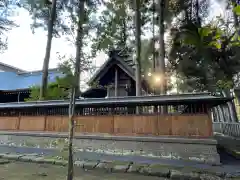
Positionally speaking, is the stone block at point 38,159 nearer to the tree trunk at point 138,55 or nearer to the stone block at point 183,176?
the stone block at point 183,176

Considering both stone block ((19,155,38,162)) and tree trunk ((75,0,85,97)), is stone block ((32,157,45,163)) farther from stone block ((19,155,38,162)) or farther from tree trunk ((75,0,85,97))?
tree trunk ((75,0,85,97))

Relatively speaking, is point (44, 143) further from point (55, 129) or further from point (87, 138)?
point (87, 138)

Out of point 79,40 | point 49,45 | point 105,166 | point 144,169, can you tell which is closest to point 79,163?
point 105,166

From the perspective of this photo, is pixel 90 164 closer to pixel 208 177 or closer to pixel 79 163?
pixel 79 163

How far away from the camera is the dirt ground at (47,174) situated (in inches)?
251

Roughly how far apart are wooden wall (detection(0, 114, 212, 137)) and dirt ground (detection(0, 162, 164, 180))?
1792mm

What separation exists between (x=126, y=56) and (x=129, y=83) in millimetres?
2441

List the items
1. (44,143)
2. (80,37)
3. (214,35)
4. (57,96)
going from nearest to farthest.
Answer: (214,35) → (80,37) → (44,143) → (57,96)

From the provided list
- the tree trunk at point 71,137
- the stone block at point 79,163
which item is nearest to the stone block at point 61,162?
the stone block at point 79,163

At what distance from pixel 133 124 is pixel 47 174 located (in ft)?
15.7

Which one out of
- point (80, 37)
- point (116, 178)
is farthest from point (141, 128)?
Result: point (80, 37)

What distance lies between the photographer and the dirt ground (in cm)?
638

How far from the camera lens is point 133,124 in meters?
10.2

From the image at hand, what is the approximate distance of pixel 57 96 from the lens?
48.3ft
